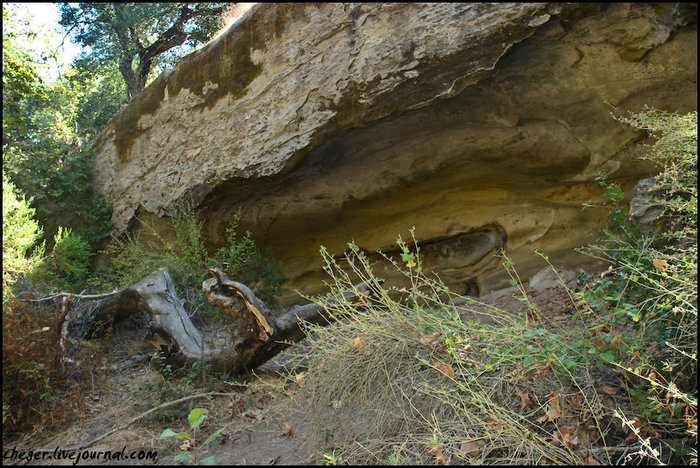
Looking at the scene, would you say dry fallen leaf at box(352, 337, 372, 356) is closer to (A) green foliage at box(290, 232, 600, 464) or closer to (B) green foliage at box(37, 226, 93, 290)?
(A) green foliage at box(290, 232, 600, 464)

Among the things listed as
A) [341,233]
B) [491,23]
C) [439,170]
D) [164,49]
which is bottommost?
[341,233]

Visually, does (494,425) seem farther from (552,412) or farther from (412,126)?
(412,126)

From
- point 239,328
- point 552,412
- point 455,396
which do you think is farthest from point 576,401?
point 239,328

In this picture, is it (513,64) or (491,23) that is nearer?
(491,23)

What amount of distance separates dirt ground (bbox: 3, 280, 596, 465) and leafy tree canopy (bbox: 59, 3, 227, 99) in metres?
11.0

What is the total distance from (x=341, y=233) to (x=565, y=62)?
11.3ft

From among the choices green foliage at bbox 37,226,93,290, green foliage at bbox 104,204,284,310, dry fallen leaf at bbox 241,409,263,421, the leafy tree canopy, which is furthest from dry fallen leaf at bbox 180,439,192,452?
the leafy tree canopy

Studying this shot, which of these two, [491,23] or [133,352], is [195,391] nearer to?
[133,352]

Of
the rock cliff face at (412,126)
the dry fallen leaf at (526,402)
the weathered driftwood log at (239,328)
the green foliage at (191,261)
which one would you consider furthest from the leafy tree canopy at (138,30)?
the dry fallen leaf at (526,402)

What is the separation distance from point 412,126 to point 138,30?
35.1 ft

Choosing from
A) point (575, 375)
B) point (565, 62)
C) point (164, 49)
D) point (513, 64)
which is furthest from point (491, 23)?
point (164, 49)

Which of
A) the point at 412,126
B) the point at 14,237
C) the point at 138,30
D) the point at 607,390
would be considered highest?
the point at 138,30

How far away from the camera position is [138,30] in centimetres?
1302

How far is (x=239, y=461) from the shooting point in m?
2.70
